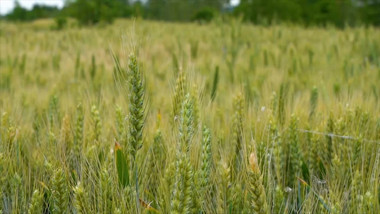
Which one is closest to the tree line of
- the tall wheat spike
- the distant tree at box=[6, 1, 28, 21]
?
the distant tree at box=[6, 1, 28, 21]

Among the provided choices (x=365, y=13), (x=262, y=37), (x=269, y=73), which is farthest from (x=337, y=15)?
(x=269, y=73)

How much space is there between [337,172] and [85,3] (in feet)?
30.3

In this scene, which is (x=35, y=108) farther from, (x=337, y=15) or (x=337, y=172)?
(x=337, y=15)

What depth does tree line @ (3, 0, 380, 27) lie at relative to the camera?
867cm

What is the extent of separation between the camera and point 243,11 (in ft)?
31.7

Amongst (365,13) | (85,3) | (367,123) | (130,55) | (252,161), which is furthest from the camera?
(365,13)

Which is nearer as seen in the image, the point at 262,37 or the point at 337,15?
the point at 262,37

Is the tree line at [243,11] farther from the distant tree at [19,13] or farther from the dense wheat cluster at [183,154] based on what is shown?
the dense wheat cluster at [183,154]

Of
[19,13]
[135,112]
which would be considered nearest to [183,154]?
[135,112]

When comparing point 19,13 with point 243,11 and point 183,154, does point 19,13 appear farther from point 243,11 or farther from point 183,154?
point 183,154

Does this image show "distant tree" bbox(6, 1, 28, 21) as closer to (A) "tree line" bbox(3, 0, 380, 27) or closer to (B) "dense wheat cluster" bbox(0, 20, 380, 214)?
(A) "tree line" bbox(3, 0, 380, 27)

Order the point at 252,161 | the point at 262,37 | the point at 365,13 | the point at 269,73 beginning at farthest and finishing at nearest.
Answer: the point at 365,13 < the point at 262,37 < the point at 269,73 < the point at 252,161

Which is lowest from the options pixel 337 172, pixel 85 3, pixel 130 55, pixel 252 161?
pixel 337 172

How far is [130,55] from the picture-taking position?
0.76 meters
